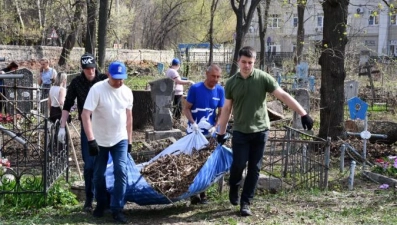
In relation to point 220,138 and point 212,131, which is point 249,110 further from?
point 212,131

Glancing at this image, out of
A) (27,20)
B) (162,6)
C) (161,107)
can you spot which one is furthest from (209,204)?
(162,6)

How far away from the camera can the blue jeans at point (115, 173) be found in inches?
231

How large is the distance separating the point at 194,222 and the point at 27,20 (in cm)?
3817

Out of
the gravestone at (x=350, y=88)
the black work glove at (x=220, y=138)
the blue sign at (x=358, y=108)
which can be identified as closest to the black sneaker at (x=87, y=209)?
the black work glove at (x=220, y=138)

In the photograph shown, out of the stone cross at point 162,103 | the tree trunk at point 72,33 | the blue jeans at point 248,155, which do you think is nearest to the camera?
the blue jeans at point 248,155

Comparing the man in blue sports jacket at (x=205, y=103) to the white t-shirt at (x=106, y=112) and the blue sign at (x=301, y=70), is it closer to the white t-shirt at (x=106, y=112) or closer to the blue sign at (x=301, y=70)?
the white t-shirt at (x=106, y=112)

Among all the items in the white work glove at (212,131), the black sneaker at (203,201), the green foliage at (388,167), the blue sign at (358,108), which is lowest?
the black sneaker at (203,201)

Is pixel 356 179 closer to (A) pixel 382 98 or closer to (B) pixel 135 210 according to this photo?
(B) pixel 135 210

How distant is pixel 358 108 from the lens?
1179 cm

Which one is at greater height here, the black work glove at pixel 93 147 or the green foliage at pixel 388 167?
the black work glove at pixel 93 147

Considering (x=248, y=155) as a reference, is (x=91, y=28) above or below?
above

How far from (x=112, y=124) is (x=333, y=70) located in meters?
6.74

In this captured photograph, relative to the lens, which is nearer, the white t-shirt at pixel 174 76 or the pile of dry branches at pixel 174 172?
the pile of dry branches at pixel 174 172

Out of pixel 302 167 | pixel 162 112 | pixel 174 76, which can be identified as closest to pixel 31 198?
pixel 302 167
